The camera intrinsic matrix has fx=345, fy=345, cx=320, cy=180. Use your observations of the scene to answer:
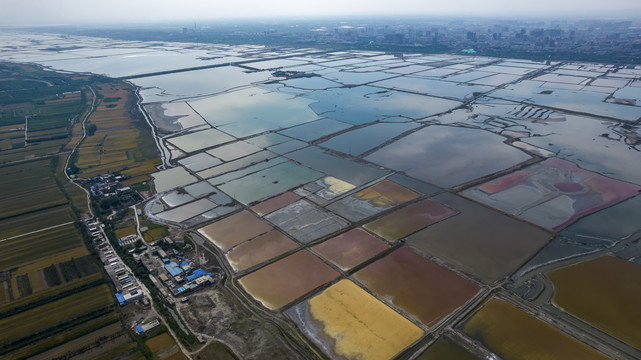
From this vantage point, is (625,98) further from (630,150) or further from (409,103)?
(409,103)

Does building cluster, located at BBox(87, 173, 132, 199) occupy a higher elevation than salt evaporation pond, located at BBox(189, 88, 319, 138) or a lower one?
lower


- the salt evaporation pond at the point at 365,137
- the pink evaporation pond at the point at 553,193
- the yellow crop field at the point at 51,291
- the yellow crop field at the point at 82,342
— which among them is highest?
the salt evaporation pond at the point at 365,137

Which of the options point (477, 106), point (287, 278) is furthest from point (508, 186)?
point (477, 106)

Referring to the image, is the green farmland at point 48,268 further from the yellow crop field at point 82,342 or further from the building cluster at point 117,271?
the building cluster at point 117,271

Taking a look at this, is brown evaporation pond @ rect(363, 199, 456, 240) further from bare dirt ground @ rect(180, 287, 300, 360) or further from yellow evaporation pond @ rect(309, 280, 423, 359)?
bare dirt ground @ rect(180, 287, 300, 360)

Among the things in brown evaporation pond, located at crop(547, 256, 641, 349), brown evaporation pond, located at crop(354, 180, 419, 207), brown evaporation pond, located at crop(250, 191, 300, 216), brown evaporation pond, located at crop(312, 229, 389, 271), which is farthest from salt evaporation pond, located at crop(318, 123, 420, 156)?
brown evaporation pond, located at crop(547, 256, 641, 349)

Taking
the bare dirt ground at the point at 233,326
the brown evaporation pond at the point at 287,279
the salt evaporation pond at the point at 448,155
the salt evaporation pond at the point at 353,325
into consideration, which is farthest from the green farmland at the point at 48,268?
the salt evaporation pond at the point at 448,155
